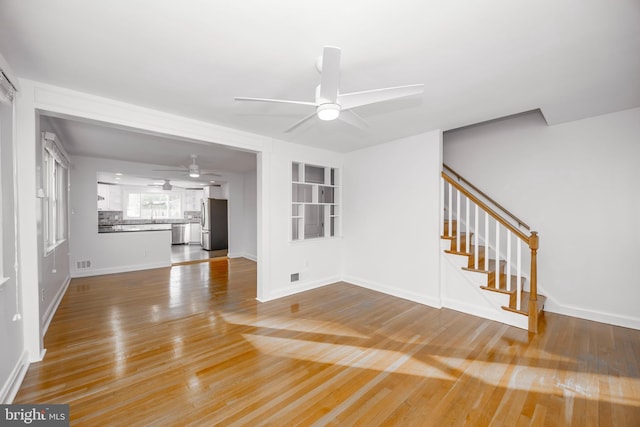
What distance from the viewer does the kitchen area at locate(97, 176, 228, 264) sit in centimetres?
842

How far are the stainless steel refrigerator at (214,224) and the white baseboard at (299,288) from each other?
5076mm

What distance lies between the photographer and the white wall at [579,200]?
3.02 m

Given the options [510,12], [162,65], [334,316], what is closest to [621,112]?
[510,12]

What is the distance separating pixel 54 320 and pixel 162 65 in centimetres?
331

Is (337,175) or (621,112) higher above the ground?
(621,112)

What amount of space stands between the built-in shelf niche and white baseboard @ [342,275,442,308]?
3.10ft

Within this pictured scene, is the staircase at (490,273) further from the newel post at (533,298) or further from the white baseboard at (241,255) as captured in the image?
the white baseboard at (241,255)

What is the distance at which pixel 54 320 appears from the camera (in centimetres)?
316

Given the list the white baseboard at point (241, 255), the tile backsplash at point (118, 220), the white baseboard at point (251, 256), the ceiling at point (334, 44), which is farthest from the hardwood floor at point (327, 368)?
the tile backsplash at point (118, 220)

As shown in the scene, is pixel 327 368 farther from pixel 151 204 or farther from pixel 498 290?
pixel 151 204

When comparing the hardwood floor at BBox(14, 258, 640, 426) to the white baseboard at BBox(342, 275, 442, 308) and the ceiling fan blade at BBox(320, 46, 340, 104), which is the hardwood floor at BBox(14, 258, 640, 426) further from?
the ceiling fan blade at BBox(320, 46, 340, 104)

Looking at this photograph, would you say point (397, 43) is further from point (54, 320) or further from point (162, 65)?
point (54, 320)

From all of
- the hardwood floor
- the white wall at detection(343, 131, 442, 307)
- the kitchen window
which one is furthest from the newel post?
the kitchen window

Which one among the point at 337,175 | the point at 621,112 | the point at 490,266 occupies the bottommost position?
the point at 490,266
